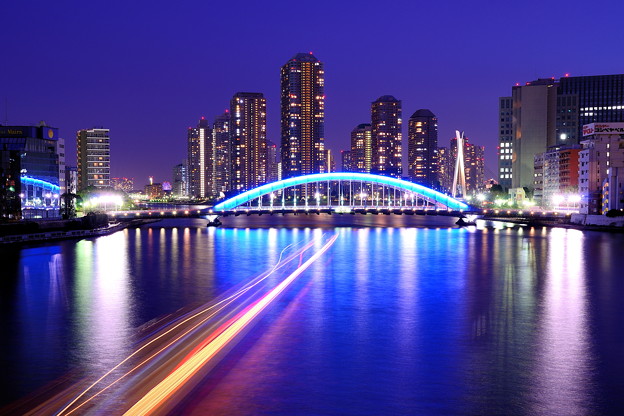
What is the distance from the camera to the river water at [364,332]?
13781 mm

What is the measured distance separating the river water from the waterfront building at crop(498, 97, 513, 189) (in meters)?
136

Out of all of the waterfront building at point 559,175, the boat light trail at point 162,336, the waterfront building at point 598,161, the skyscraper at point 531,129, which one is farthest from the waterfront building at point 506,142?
the boat light trail at point 162,336

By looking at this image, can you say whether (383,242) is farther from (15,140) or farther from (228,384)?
(15,140)

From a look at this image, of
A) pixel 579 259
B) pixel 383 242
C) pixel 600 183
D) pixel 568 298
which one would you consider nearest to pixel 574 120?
pixel 600 183

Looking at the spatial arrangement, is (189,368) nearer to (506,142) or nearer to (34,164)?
(34,164)

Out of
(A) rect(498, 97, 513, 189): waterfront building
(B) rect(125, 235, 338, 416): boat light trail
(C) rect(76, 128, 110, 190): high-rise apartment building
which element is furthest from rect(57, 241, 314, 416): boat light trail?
(C) rect(76, 128, 110, 190): high-rise apartment building

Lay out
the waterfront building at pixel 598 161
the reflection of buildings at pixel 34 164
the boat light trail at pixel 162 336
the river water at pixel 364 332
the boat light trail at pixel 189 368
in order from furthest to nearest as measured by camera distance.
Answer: the reflection of buildings at pixel 34 164 → the waterfront building at pixel 598 161 → the river water at pixel 364 332 → the boat light trail at pixel 162 336 → the boat light trail at pixel 189 368

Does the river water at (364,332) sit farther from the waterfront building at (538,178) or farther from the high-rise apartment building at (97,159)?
the high-rise apartment building at (97,159)

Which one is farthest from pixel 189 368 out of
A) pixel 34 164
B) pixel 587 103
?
pixel 587 103

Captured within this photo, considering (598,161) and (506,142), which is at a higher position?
(506,142)

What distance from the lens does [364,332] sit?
20.6m

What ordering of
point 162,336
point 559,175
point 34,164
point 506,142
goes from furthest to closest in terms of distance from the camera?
1. point 506,142
2. point 559,175
3. point 34,164
4. point 162,336

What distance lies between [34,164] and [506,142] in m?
124

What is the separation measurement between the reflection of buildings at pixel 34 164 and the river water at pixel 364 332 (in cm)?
5941
